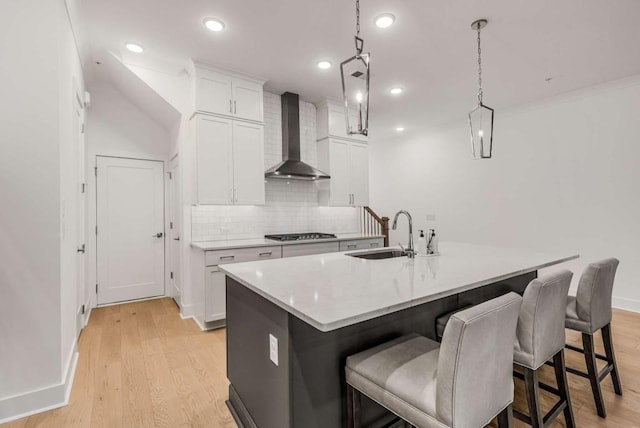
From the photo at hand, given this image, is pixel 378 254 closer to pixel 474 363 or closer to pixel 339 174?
pixel 474 363

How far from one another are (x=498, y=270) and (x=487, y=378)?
2.84ft

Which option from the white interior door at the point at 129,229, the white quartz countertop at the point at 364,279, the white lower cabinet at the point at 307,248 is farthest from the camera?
the white interior door at the point at 129,229

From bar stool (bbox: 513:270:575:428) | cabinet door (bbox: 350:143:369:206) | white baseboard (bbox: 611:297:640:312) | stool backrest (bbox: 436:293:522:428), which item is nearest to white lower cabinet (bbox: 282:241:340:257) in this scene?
cabinet door (bbox: 350:143:369:206)

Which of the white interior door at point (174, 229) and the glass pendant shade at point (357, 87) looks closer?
the glass pendant shade at point (357, 87)

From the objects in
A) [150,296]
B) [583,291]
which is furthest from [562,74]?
[150,296]

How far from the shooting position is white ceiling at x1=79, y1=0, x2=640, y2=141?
2.53 metres

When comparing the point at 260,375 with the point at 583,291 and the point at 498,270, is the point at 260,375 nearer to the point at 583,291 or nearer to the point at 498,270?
the point at 498,270

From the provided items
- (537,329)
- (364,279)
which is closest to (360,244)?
(364,279)

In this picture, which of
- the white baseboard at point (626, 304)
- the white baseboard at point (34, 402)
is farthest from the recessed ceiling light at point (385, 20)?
the white baseboard at point (626, 304)

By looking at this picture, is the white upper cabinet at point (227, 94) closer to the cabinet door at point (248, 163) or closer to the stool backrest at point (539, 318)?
the cabinet door at point (248, 163)

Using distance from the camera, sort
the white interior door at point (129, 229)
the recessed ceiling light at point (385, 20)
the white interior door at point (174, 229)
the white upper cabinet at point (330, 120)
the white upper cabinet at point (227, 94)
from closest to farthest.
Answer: the recessed ceiling light at point (385, 20) → the white upper cabinet at point (227, 94) → the white interior door at point (174, 229) → the white interior door at point (129, 229) → the white upper cabinet at point (330, 120)

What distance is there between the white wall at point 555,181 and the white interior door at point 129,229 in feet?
15.7

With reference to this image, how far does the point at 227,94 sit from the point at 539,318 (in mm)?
3605

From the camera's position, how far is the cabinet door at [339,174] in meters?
4.62
